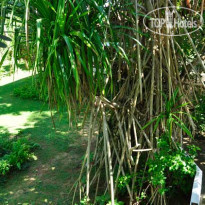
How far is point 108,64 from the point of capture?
6.83ft

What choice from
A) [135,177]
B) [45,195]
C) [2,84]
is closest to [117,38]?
[135,177]

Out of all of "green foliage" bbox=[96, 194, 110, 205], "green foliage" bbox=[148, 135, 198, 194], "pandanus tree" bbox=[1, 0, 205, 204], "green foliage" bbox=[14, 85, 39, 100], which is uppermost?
"pandanus tree" bbox=[1, 0, 205, 204]

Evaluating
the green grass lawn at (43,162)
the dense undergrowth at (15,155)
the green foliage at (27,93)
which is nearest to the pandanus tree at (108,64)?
the green grass lawn at (43,162)

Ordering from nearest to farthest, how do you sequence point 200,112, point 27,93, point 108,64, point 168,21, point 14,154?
point 108,64, point 168,21, point 200,112, point 14,154, point 27,93

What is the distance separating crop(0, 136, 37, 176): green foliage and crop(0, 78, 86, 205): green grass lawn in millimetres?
108

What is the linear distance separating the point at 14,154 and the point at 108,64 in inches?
93.3

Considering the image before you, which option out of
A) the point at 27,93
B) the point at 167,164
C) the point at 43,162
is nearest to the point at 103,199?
the point at 167,164

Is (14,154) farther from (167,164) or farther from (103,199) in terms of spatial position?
(167,164)

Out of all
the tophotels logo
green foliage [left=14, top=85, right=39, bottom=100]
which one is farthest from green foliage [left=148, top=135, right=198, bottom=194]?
green foliage [left=14, top=85, right=39, bottom=100]

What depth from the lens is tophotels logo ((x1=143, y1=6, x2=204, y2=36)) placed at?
2.29 m

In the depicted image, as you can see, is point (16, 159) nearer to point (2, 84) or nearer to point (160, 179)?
point (160, 179)

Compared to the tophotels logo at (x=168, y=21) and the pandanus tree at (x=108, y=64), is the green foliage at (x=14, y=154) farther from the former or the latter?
the tophotels logo at (x=168, y=21)

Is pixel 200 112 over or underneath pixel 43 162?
over

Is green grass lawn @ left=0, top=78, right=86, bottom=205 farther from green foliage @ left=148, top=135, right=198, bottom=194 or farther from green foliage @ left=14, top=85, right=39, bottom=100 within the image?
green foliage @ left=148, top=135, right=198, bottom=194
